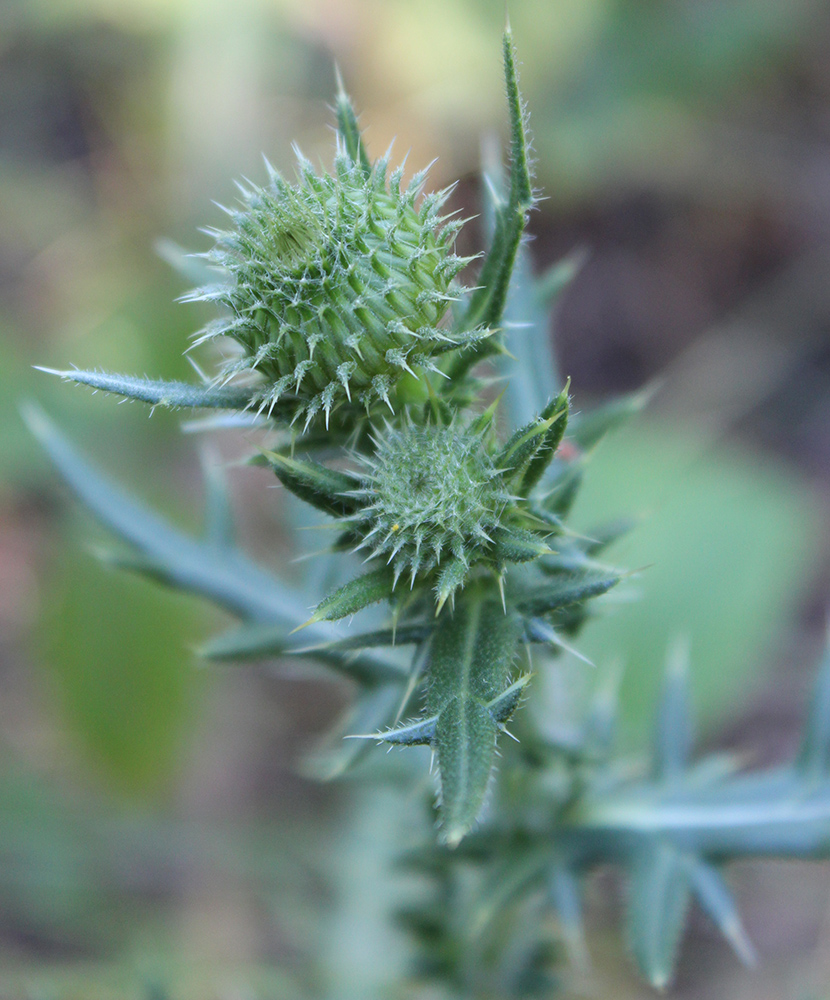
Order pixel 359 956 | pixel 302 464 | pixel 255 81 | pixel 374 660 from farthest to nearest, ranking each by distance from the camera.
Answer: pixel 255 81
pixel 359 956
pixel 374 660
pixel 302 464

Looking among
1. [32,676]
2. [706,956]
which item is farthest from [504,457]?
[32,676]

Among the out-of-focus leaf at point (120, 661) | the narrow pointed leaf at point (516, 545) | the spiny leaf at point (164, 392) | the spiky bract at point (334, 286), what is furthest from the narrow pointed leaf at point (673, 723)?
the out-of-focus leaf at point (120, 661)

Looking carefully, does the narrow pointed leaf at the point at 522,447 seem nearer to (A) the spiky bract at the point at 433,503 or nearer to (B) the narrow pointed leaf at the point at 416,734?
(A) the spiky bract at the point at 433,503

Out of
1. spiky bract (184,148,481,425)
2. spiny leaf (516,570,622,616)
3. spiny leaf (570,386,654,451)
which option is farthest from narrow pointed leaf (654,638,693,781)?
spiky bract (184,148,481,425)

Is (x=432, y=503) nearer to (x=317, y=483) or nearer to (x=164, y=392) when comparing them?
(x=317, y=483)

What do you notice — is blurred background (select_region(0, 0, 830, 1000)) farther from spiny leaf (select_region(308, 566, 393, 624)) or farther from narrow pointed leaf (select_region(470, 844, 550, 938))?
spiny leaf (select_region(308, 566, 393, 624))

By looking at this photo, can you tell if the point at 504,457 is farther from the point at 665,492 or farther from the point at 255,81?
the point at 255,81
